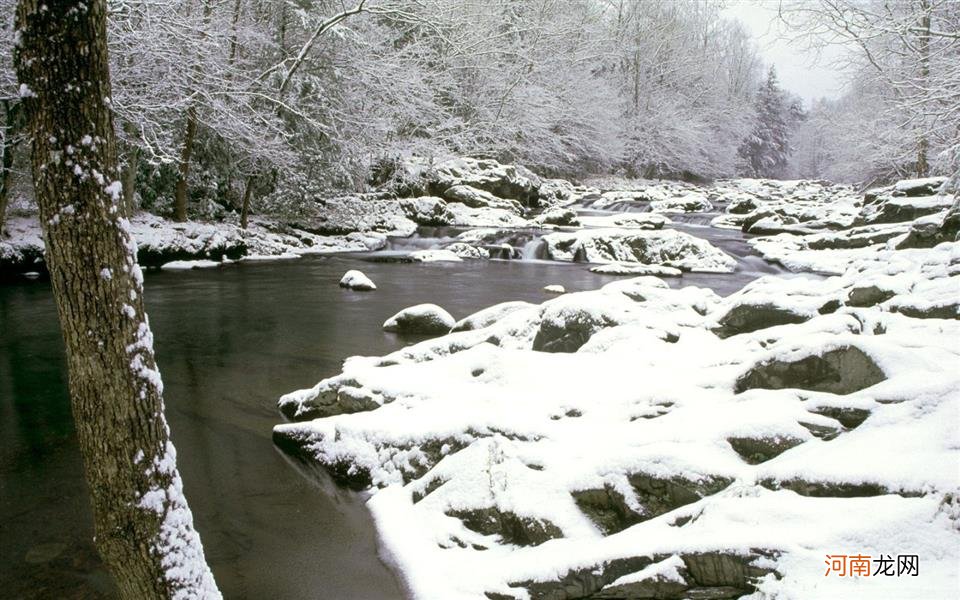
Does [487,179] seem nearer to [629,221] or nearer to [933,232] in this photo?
[629,221]

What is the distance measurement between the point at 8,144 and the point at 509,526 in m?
12.6

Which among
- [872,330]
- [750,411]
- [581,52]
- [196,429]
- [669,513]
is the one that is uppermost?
[581,52]

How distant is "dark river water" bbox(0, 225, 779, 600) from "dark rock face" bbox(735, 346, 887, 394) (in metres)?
3.09

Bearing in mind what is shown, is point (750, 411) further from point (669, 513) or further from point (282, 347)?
point (282, 347)

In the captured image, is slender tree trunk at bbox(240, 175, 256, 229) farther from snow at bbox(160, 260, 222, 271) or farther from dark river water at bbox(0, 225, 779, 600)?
dark river water at bbox(0, 225, 779, 600)

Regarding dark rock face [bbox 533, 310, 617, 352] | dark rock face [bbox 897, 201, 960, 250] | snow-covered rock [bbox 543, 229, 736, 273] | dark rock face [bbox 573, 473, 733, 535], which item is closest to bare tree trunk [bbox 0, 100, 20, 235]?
dark rock face [bbox 533, 310, 617, 352]

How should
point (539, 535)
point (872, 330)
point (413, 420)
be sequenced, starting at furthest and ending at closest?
1. point (872, 330)
2. point (413, 420)
3. point (539, 535)

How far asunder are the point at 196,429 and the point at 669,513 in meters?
4.61

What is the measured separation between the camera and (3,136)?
11305 mm

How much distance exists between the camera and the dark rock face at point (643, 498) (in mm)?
Result: 3646

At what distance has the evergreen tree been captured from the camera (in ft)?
193

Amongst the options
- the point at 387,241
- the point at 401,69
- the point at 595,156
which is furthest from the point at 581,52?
the point at 387,241

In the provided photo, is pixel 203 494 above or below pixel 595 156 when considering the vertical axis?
below

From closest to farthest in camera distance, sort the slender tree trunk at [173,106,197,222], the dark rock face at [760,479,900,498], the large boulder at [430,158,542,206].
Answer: the dark rock face at [760,479,900,498] → the slender tree trunk at [173,106,197,222] → the large boulder at [430,158,542,206]
